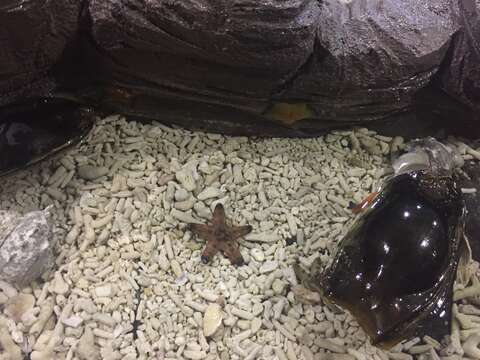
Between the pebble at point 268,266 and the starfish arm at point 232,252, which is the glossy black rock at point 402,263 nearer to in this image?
the pebble at point 268,266

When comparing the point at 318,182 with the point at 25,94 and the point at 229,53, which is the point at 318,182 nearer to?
the point at 229,53

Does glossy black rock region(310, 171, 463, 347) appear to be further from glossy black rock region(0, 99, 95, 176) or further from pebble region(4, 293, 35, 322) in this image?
glossy black rock region(0, 99, 95, 176)

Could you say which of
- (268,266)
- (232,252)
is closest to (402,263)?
(268,266)

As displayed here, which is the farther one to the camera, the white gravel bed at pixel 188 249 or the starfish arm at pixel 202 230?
the starfish arm at pixel 202 230

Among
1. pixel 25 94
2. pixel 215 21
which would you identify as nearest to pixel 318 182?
pixel 215 21

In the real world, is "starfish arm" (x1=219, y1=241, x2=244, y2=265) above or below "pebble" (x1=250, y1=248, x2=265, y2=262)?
above

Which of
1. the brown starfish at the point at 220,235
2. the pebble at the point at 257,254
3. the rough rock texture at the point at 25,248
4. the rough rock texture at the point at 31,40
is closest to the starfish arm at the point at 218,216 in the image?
the brown starfish at the point at 220,235

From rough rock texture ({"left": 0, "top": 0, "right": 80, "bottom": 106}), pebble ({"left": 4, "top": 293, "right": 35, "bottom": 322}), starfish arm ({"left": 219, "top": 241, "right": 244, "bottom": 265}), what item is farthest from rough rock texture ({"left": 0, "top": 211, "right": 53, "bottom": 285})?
starfish arm ({"left": 219, "top": 241, "right": 244, "bottom": 265})

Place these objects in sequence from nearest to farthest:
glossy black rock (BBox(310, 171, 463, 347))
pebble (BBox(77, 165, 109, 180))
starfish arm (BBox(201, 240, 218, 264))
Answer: glossy black rock (BBox(310, 171, 463, 347)), starfish arm (BBox(201, 240, 218, 264)), pebble (BBox(77, 165, 109, 180))
